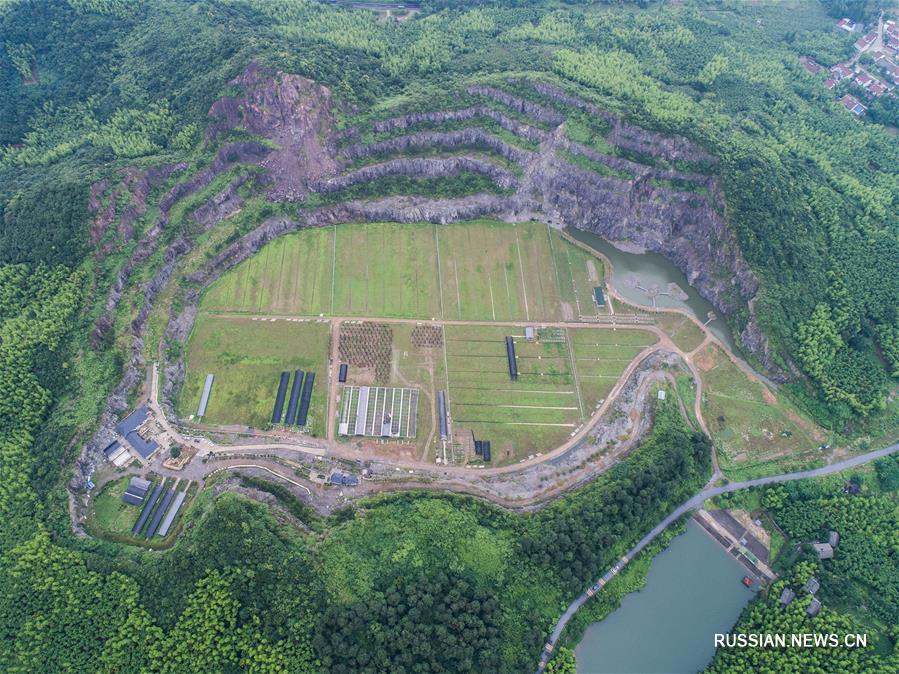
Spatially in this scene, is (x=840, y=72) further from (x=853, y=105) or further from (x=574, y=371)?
(x=574, y=371)

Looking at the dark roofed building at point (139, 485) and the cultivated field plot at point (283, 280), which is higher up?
the cultivated field plot at point (283, 280)

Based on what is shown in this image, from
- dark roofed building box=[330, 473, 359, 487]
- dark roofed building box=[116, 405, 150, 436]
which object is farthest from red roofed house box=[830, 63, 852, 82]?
dark roofed building box=[116, 405, 150, 436]

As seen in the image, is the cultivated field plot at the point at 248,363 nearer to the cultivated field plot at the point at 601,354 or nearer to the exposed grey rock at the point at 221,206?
the exposed grey rock at the point at 221,206

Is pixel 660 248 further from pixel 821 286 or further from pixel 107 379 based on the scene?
pixel 107 379

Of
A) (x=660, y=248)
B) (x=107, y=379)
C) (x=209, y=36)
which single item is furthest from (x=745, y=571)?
(x=209, y=36)

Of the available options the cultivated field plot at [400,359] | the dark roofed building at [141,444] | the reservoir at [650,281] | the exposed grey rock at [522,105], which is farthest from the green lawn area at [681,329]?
the dark roofed building at [141,444]

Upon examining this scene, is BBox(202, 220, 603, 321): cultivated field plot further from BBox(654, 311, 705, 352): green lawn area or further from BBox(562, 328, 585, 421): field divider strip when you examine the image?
BBox(654, 311, 705, 352): green lawn area
